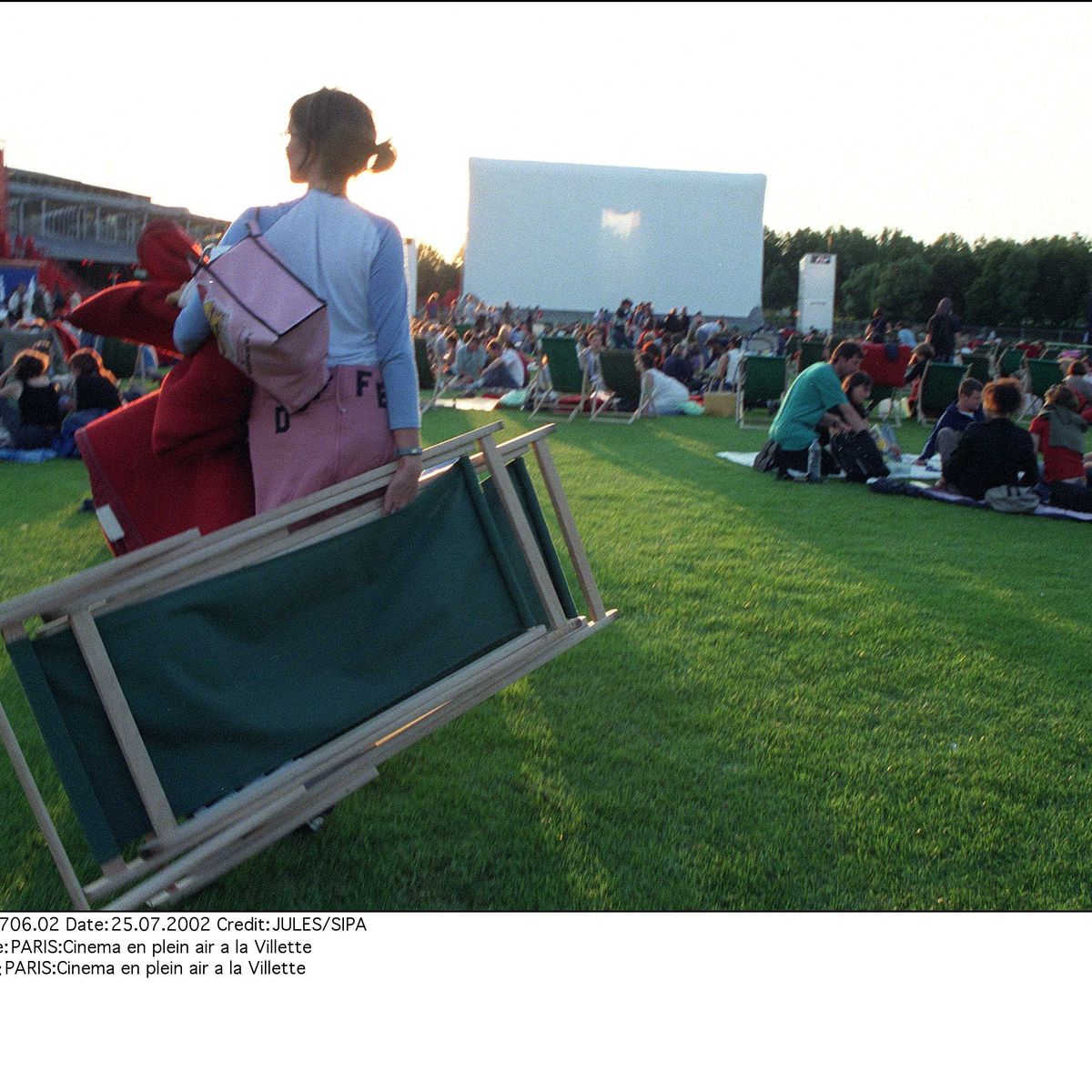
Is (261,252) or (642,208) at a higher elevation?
(261,252)

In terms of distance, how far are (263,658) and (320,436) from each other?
1.66 ft

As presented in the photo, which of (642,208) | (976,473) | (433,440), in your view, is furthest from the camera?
(642,208)

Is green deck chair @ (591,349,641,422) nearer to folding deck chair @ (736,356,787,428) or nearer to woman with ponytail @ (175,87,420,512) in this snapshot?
folding deck chair @ (736,356,787,428)

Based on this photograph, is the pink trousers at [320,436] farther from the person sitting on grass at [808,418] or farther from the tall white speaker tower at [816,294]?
the tall white speaker tower at [816,294]

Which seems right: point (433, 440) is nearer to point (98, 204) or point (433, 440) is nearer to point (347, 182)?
point (347, 182)

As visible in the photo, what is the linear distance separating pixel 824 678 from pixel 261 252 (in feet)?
7.80

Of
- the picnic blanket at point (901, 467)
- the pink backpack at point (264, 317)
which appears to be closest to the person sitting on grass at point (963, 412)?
the picnic blanket at point (901, 467)

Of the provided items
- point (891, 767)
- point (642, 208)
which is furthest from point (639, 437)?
point (642, 208)

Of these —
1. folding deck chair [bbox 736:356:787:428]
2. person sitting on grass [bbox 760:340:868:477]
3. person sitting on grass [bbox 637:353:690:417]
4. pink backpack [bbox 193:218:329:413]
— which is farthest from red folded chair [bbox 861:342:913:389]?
pink backpack [bbox 193:218:329:413]

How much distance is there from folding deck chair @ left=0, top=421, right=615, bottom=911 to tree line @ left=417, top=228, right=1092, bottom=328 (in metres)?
29.3

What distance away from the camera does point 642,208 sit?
1118 inches

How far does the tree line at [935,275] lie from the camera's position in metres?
39.8

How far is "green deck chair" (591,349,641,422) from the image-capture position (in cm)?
1351

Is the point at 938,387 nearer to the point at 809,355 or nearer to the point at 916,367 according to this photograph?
the point at 916,367
